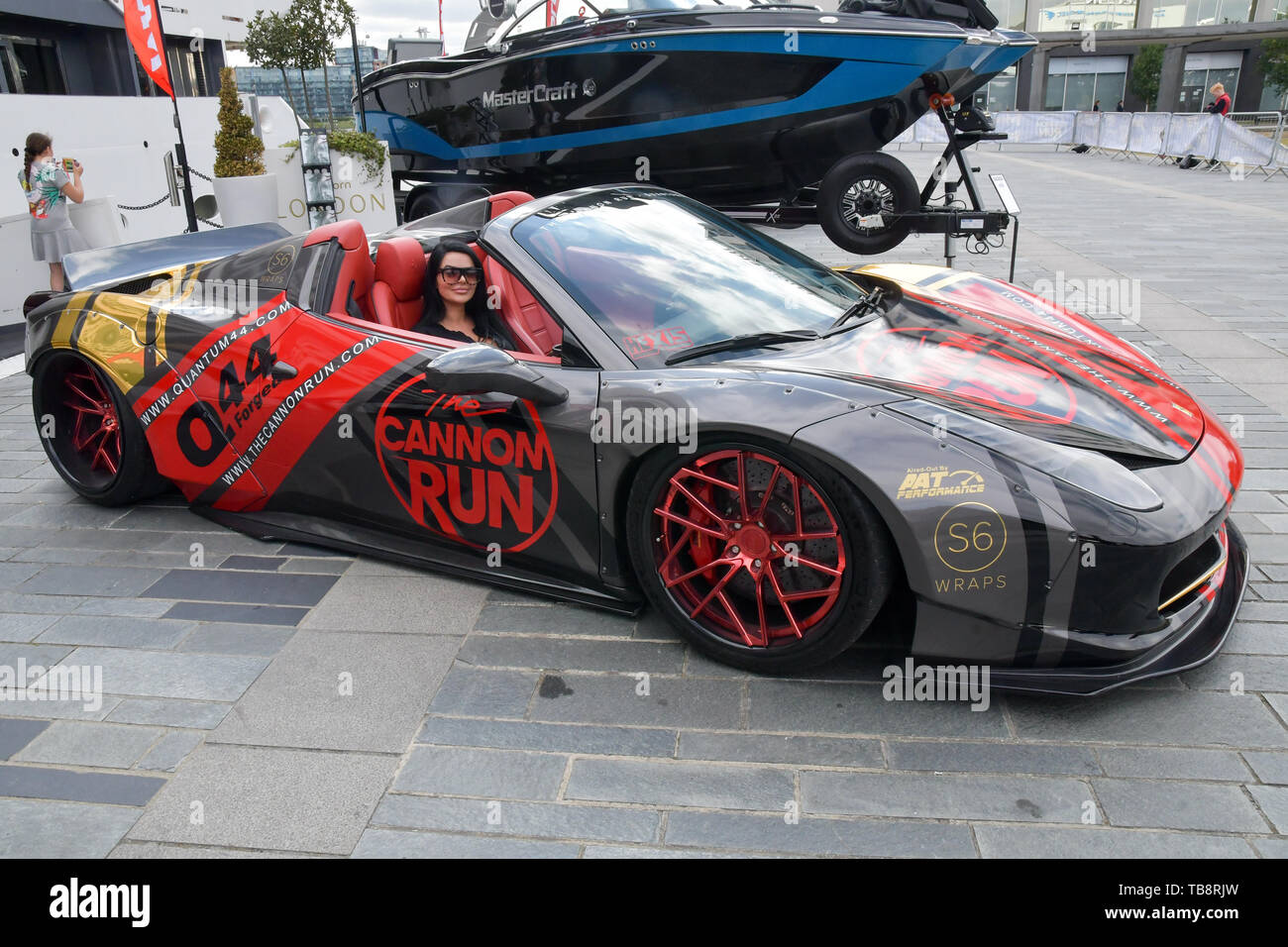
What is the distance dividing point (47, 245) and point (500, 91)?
429 centimetres

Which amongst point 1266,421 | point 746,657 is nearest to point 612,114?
point 1266,421

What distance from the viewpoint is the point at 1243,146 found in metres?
17.9

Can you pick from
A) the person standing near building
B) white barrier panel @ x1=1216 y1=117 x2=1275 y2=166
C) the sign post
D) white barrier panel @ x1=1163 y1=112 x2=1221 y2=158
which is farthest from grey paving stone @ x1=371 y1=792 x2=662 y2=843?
white barrier panel @ x1=1163 y1=112 x2=1221 y2=158

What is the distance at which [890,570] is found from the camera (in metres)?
2.51

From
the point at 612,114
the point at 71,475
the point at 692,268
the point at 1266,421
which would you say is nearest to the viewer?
the point at 692,268

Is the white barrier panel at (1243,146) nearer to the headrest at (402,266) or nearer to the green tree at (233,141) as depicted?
the green tree at (233,141)

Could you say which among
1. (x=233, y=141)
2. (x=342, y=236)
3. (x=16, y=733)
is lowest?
(x=16, y=733)

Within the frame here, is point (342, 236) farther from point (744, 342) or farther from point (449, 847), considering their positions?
point (449, 847)

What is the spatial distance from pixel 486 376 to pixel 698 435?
2.12 ft

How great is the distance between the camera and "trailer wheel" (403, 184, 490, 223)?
32.3ft

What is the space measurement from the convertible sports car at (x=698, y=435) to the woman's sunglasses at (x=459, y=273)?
73mm

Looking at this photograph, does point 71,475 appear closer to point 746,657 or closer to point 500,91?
point 746,657

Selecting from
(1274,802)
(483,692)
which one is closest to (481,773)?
(483,692)

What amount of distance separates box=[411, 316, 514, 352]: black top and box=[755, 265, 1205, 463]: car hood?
1.14m
